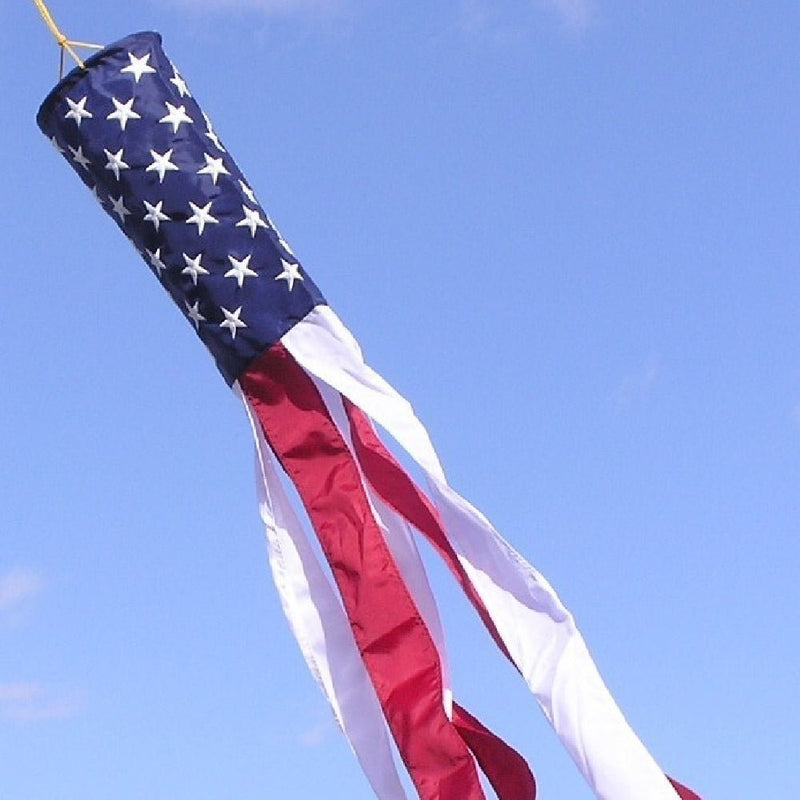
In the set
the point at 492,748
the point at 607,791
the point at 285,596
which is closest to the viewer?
the point at 607,791

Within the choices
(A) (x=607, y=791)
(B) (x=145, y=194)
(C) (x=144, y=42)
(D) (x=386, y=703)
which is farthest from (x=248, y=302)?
(A) (x=607, y=791)

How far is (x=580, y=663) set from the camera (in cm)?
1169

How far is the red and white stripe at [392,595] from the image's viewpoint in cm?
1166

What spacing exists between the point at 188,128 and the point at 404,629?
3.74 meters

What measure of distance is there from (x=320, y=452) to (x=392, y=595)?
1191 mm

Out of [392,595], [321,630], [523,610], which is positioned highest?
[392,595]

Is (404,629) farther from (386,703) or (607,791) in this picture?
(607,791)

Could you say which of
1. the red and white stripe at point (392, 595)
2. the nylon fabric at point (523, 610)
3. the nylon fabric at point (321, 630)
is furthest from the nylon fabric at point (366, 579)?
the nylon fabric at point (523, 610)

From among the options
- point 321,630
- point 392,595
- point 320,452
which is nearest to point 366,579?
point 392,595

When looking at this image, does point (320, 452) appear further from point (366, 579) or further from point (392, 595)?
point (392, 595)

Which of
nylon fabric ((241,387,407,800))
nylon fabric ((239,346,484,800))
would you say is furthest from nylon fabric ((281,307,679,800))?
nylon fabric ((241,387,407,800))

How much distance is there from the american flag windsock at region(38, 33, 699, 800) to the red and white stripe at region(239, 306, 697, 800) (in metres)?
0.01

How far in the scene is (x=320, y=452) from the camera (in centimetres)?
1315

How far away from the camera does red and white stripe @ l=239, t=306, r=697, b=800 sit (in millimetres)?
11656
